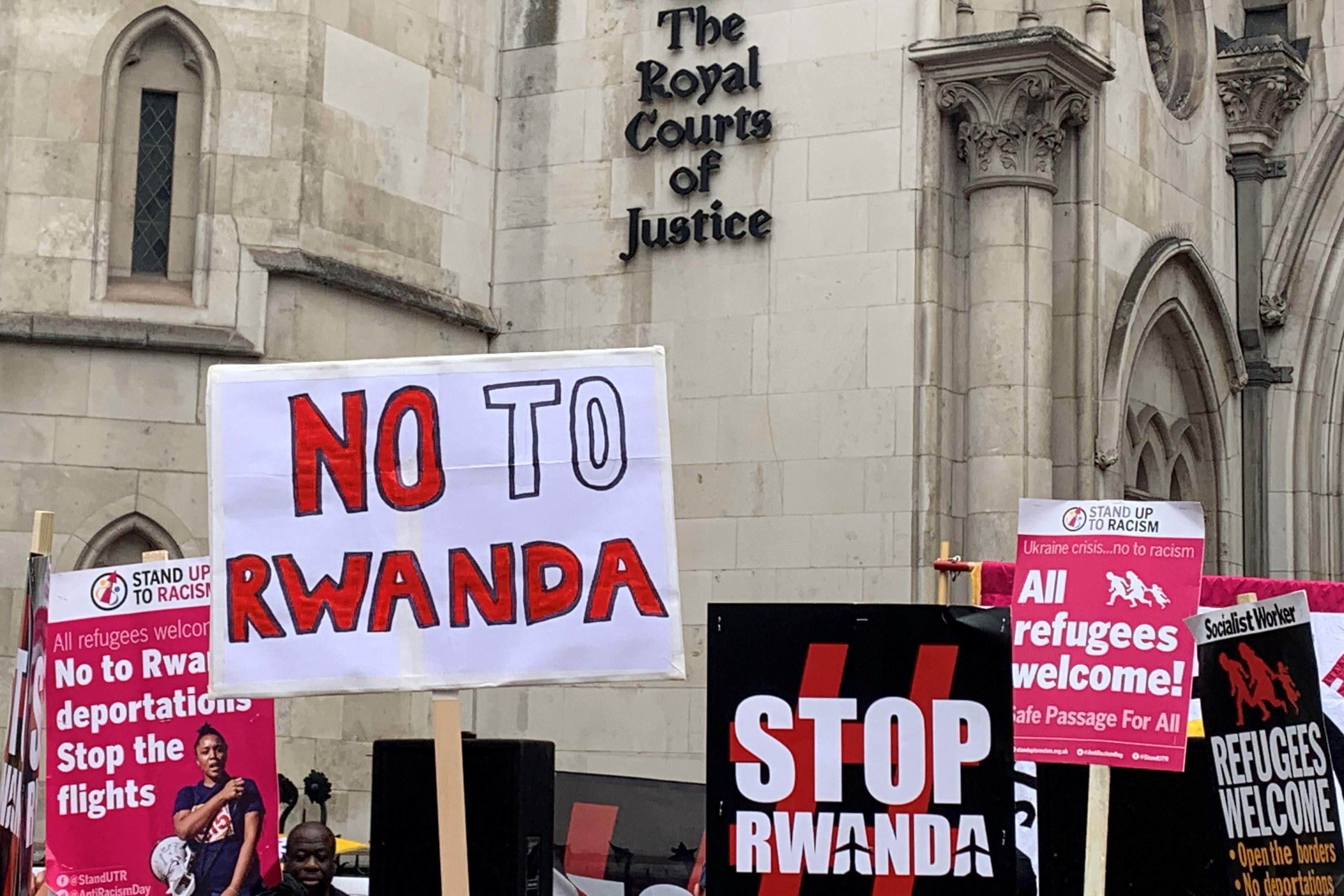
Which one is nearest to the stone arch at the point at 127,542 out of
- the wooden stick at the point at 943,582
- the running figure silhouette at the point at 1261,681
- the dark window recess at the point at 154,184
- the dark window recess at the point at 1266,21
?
the dark window recess at the point at 154,184

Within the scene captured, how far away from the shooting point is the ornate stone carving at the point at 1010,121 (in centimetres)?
1456

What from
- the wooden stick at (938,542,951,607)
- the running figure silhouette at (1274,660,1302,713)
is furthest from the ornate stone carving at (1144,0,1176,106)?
the running figure silhouette at (1274,660,1302,713)

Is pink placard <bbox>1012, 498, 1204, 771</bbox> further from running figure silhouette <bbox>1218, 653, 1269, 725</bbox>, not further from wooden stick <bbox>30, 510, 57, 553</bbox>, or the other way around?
wooden stick <bbox>30, 510, 57, 553</bbox>

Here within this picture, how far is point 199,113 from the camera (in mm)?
14609

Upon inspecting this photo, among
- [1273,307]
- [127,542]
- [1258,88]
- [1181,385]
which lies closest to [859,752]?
[127,542]

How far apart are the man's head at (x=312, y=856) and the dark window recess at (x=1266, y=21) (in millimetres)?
13167

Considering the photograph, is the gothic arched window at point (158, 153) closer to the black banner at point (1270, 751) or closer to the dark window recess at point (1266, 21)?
the black banner at point (1270, 751)

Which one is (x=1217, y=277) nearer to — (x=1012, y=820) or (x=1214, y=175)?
(x=1214, y=175)

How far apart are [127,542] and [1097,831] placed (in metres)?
8.08

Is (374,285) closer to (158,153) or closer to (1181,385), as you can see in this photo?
(158,153)

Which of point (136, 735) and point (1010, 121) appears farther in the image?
point (1010, 121)

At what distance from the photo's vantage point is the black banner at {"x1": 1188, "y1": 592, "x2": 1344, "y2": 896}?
24.3 ft

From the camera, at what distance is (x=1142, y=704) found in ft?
26.9

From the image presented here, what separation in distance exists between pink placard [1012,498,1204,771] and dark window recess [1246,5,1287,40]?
430 inches
